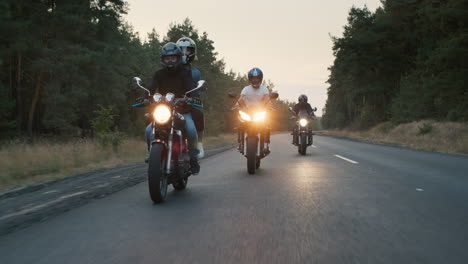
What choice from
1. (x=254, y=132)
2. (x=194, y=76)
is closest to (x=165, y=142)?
(x=194, y=76)

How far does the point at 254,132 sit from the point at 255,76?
131cm

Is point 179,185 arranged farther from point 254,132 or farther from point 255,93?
point 255,93

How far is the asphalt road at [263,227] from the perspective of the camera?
2865 millimetres

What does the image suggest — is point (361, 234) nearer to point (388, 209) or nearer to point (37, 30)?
point (388, 209)

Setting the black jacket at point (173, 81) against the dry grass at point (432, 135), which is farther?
the dry grass at point (432, 135)

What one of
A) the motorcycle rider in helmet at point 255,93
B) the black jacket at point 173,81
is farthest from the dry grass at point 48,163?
the motorcycle rider in helmet at point 255,93

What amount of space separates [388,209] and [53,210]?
13.1 feet

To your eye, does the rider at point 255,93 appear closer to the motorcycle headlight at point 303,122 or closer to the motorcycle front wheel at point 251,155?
the motorcycle front wheel at point 251,155

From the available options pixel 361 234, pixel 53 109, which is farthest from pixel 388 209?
pixel 53 109

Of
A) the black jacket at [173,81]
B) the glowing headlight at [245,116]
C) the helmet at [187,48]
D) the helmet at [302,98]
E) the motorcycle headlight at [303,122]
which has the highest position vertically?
the helmet at [187,48]

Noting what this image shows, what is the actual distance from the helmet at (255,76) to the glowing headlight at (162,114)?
408 centimetres

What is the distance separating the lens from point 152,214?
4.35 m

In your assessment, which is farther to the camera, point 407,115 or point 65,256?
point 407,115

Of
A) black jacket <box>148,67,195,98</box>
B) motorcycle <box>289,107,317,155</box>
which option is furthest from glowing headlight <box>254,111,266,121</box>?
motorcycle <box>289,107,317,155</box>
